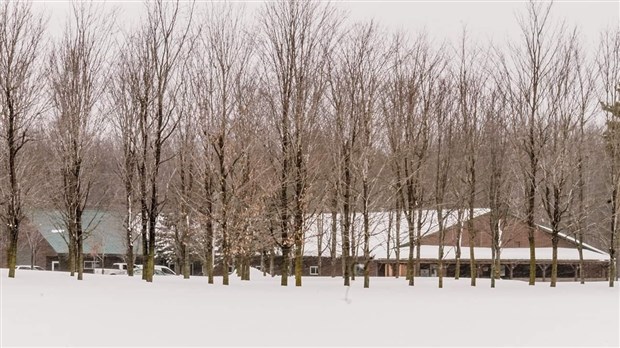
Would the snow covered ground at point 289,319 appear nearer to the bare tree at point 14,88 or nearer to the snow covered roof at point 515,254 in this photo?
the bare tree at point 14,88

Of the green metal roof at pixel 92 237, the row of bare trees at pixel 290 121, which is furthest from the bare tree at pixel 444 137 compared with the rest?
the green metal roof at pixel 92 237

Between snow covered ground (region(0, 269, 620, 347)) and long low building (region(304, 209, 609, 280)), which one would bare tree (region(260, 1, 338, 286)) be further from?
long low building (region(304, 209, 609, 280))

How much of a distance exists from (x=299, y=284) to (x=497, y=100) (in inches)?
611

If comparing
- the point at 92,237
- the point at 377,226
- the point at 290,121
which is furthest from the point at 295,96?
the point at 92,237

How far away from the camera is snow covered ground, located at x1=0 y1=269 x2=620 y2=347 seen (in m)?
13.3

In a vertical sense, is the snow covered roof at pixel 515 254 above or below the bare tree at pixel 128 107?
below

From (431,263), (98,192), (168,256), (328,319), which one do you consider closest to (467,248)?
(431,263)

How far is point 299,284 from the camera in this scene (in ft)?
95.9

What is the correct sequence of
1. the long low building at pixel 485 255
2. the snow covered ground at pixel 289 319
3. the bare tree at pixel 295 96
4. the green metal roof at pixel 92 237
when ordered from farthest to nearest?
1. the green metal roof at pixel 92 237
2. the long low building at pixel 485 255
3. the bare tree at pixel 295 96
4. the snow covered ground at pixel 289 319

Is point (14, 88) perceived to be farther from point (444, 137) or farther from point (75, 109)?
point (444, 137)

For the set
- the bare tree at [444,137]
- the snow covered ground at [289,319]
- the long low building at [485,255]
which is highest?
the bare tree at [444,137]

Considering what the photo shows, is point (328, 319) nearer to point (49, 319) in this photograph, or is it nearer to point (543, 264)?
point (49, 319)

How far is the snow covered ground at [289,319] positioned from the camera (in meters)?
13.3

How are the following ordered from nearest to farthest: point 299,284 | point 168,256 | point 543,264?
1. point 299,284
2. point 543,264
3. point 168,256
